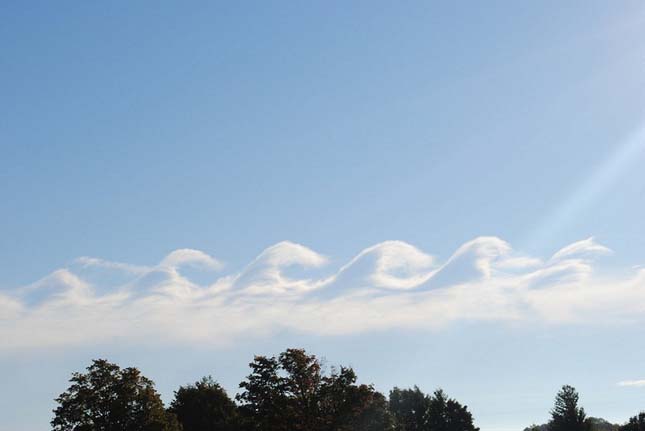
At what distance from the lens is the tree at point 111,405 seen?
74.6m

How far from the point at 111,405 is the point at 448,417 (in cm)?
7549

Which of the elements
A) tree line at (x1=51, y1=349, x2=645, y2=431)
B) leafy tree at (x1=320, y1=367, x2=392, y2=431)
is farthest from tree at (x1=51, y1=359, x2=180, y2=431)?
leafy tree at (x1=320, y1=367, x2=392, y2=431)

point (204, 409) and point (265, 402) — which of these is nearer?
point (265, 402)

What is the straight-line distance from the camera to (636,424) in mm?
100125

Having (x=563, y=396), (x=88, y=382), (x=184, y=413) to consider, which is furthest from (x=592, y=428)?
(x=88, y=382)

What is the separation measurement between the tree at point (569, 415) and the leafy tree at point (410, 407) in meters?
37.2

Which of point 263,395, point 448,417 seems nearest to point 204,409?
point 263,395

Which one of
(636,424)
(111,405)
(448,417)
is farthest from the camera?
(448,417)

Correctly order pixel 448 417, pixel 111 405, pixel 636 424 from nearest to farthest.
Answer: pixel 111 405 < pixel 636 424 < pixel 448 417

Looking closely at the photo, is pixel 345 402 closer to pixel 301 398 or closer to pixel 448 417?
pixel 301 398

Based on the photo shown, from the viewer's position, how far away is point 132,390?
77688 millimetres

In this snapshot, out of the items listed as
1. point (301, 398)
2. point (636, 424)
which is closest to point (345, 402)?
point (301, 398)

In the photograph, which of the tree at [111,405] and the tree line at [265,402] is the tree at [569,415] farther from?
the tree at [111,405]

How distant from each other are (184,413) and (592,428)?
210 feet
